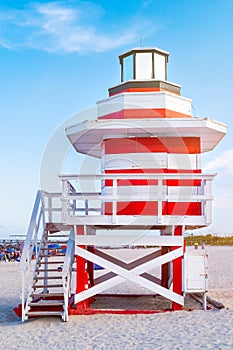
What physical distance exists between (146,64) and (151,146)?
2.39 meters

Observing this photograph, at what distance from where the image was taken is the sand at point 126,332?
8.55 metres

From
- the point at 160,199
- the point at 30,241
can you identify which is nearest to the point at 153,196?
the point at 160,199

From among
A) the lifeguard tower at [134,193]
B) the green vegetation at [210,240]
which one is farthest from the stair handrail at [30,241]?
the green vegetation at [210,240]

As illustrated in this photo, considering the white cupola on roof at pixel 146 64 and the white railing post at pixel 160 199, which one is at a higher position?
the white cupola on roof at pixel 146 64

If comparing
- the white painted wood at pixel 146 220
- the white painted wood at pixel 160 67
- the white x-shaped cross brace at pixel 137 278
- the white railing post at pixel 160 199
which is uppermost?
the white painted wood at pixel 160 67

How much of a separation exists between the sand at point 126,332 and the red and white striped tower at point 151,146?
0.93 m

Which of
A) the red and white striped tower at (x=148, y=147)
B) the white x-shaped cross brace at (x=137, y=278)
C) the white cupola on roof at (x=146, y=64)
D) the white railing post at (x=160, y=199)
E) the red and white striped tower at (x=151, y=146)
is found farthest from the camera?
the white cupola on roof at (x=146, y=64)

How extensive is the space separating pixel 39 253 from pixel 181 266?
125 inches

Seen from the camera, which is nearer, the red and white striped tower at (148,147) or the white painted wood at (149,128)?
the white painted wood at (149,128)

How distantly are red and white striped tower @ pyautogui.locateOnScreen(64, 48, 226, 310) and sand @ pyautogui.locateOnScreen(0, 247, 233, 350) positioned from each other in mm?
932

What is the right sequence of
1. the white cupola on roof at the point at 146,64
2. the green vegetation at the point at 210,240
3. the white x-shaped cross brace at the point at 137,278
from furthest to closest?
the green vegetation at the point at 210,240, the white cupola on roof at the point at 146,64, the white x-shaped cross brace at the point at 137,278

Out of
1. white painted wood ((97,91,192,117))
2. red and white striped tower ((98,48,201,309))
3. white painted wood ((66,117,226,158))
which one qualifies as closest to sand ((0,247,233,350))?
red and white striped tower ((98,48,201,309))

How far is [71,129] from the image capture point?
12398mm

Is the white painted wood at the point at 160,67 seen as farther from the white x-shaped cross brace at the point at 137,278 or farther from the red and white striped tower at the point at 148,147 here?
the white x-shaped cross brace at the point at 137,278
